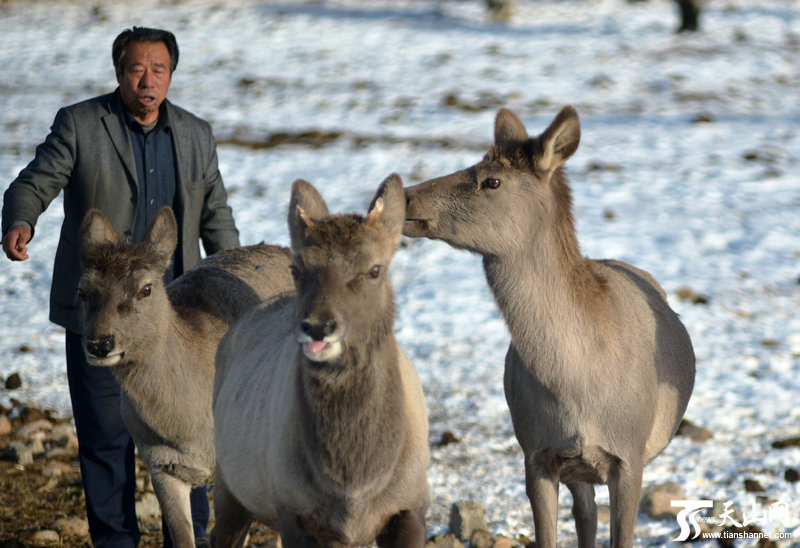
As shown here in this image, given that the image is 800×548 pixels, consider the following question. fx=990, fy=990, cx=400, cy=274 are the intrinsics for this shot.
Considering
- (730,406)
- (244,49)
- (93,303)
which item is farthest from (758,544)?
(244,49)

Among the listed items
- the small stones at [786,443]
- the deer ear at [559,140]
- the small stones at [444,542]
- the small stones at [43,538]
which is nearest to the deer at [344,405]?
the deer ear at [559,140]

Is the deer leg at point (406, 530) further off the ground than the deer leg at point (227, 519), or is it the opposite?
the deer leg at point (406, 530)

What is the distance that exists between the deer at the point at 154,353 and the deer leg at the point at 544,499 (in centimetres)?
177

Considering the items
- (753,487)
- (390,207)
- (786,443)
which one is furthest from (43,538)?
(786,443)

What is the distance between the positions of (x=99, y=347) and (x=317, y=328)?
170 centimetres

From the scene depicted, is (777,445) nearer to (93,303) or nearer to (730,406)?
(730,406)

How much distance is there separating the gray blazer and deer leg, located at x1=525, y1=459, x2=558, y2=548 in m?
2.57

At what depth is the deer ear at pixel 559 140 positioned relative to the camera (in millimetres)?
4969

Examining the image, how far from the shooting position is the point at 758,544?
6.10 m

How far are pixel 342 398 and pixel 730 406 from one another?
17.1ft

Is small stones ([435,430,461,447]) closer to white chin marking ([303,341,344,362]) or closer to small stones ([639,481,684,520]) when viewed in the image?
small stones ([639,481,684,520])

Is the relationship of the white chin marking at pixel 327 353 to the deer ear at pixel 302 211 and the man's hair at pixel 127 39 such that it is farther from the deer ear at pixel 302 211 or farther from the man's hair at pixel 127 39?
the man's hair at pixel 127 39

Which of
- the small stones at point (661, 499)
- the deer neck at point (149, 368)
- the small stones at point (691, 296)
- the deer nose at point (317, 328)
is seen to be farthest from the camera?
the small stones at point (691, 296)

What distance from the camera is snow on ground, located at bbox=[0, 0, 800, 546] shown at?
8211mm
